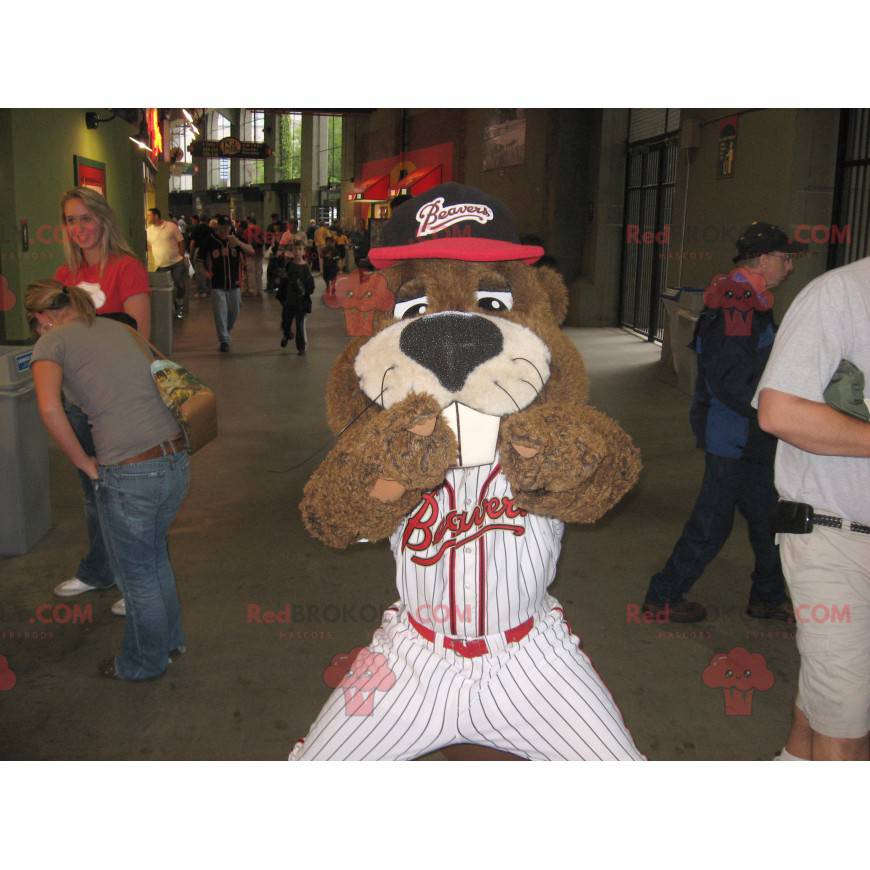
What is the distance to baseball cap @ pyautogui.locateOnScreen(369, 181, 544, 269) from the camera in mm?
1983

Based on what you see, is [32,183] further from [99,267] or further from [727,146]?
[727,146]

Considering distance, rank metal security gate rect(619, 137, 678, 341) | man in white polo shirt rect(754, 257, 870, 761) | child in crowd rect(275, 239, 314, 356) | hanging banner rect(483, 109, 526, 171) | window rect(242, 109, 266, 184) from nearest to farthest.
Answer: man in white polo shirt rect(754, 257, 870, 761) < child in crowd rect(275, 239, 314, 356) < metal security gate rect(619, 137, 678, 341) < hanging banner rect(483, 109, 526, 171) < window rect(242, 109, 266, 184)

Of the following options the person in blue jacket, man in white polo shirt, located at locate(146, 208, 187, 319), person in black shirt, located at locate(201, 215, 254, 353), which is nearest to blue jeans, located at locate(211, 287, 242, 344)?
person in black shirt, located at locate(201, 215, 254, 353)

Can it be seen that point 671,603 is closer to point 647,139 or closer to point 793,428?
point 793,428

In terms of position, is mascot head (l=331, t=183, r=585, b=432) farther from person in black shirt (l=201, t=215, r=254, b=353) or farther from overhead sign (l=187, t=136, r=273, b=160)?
overhead sign (l=187, t=136, r=273, b=160)

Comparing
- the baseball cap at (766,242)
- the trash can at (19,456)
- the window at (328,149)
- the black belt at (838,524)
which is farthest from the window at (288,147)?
the black belt at (838,524)

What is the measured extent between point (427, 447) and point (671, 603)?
107 inches

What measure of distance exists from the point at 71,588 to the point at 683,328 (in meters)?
6.99

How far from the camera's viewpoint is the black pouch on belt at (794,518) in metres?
2.21

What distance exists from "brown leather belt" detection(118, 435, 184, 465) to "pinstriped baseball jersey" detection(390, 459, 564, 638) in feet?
5.06

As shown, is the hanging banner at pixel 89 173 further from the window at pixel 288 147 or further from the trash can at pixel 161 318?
the window at pixel 288 147

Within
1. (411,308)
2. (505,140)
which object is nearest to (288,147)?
(505,140)

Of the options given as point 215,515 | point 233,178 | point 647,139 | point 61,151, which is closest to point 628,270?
point 647,139

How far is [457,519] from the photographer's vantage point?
198 centimetres
